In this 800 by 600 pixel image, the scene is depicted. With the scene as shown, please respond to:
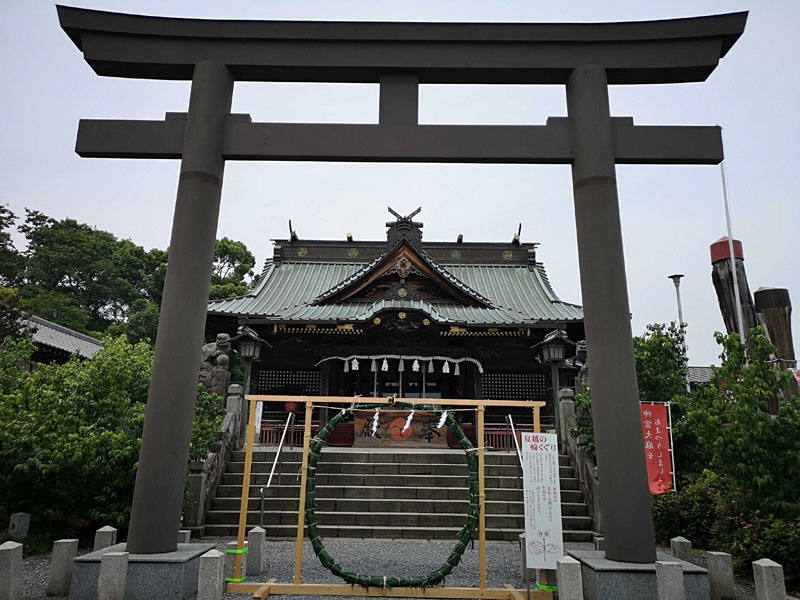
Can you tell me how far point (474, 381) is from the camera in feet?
55.3

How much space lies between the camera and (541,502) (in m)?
6.08

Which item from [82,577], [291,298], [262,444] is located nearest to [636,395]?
[82,577]

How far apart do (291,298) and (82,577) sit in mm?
14769

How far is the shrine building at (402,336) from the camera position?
15883mm

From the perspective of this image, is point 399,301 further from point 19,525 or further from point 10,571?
point 10,571

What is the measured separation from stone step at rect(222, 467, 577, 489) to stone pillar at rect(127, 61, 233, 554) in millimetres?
5715

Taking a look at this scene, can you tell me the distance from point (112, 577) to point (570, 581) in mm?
4165

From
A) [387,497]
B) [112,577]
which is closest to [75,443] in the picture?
[112,577]

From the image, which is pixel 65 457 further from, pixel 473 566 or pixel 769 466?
pixel 769 466

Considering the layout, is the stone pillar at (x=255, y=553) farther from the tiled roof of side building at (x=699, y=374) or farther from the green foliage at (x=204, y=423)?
the tiled roof of side building at (x=699, y=374)

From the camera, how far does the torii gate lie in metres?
5.63

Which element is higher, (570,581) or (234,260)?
(234,260)

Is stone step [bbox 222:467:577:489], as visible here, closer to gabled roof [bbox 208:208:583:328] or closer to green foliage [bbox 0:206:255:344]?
gabled roof [bbox 208:208:583:328]

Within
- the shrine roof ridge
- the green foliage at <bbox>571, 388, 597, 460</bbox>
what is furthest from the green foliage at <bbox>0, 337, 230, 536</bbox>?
the green foliage at <bbox>571, 388, 597, 460</bbox>
